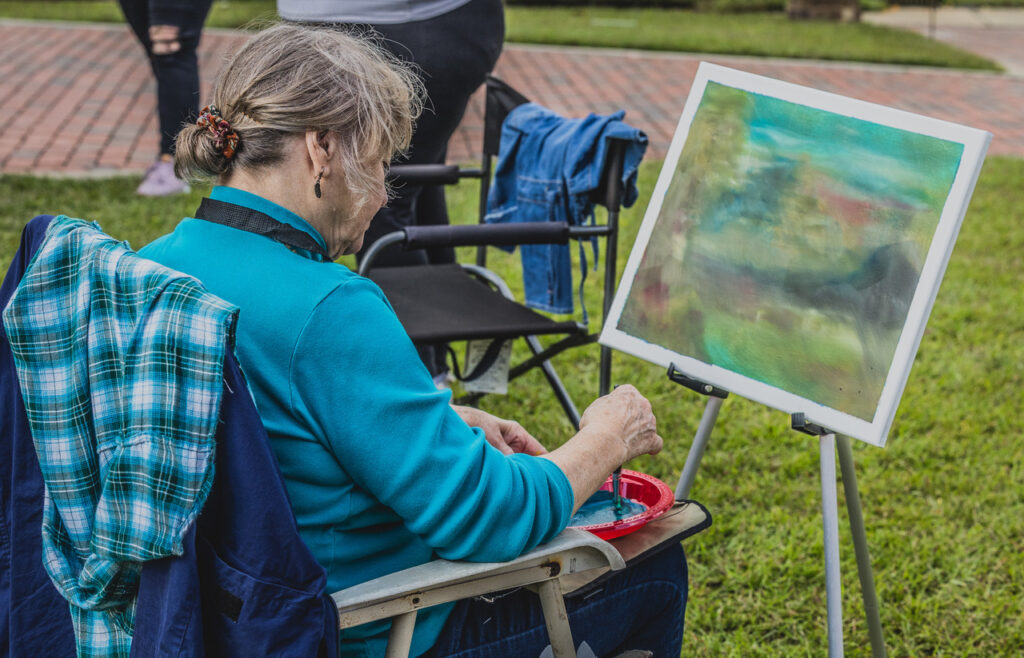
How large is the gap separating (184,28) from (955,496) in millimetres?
3871

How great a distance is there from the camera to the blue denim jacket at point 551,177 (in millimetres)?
2717

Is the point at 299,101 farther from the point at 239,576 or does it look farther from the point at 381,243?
the point at 381,243

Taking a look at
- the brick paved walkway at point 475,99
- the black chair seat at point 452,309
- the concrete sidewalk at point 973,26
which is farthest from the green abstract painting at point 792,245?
the concrete sidewalk at point 973,26

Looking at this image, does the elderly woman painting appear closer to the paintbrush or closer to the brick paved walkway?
the paintbrush

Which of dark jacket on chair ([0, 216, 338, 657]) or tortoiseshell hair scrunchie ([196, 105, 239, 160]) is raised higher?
tortoiseshell hair scrunchie ([196, 105, 239, 160])

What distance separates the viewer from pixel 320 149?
142 centimetres

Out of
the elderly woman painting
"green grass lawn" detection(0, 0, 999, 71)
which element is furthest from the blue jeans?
"green grass lawn" detection(0, 0, 999, 71)

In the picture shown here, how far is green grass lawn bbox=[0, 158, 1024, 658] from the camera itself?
2.50 meters

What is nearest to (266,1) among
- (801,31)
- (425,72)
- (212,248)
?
(801,31)

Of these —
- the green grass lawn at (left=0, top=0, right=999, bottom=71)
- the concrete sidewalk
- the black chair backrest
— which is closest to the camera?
the black chair backrest

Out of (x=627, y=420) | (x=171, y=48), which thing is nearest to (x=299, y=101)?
(x=627, y=420)

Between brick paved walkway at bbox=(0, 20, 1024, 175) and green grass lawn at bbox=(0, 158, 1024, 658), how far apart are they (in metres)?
1.76

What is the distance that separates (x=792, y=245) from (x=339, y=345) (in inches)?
38.0

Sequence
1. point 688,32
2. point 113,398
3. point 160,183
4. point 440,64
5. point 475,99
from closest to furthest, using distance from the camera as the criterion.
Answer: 1. point 113,398
2. point 440,64
3. point 160,183
4. point 475,99
5. point 688,32
